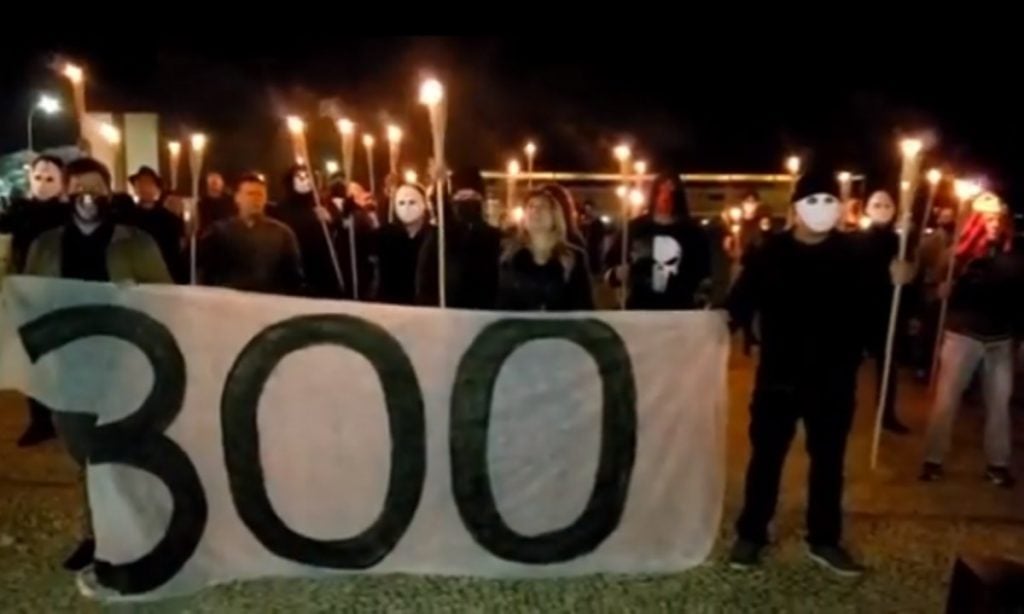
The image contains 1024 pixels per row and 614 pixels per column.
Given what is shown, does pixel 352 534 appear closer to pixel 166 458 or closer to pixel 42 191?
pixel 166 458

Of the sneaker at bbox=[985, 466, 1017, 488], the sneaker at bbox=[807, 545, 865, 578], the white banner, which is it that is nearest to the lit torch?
the white banner

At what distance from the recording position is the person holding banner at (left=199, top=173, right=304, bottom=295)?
8.48 meters

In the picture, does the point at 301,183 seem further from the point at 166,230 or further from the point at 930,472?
the point at 930,472

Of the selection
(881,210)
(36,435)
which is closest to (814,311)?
(881,210)

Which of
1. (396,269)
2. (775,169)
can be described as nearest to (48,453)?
(396,269)

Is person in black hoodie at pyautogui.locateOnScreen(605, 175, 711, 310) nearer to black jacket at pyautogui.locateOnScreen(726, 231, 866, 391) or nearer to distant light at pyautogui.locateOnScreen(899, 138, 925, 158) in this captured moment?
distant light at pyautogui.locateOnScreen(899, 138, 925, 158)

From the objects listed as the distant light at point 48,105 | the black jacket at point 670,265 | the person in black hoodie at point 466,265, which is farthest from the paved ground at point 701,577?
the distant light at point 48,105

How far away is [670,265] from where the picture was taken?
8508mm

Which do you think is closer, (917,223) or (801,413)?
(801,413)

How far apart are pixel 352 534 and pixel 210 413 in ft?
2.59

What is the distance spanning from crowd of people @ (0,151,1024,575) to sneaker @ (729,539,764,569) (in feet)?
0.03

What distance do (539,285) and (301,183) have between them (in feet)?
12.0

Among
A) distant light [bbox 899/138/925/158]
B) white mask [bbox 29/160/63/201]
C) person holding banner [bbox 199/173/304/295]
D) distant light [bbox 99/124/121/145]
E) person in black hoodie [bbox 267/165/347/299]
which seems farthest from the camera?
distant light [bbox 99/124/121/145]

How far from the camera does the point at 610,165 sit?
1649 inches
